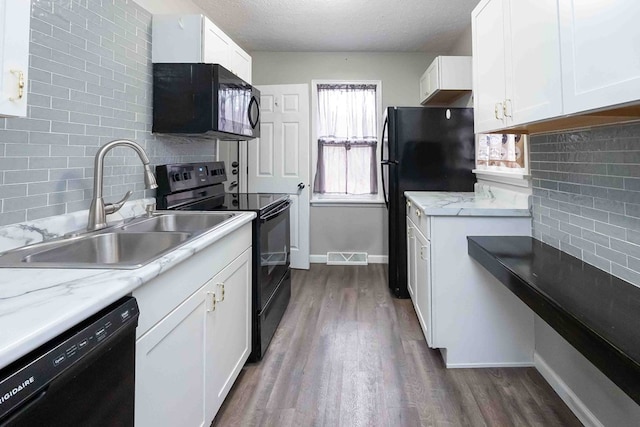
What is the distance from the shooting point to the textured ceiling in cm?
303

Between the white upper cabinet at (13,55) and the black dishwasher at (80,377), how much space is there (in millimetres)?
543

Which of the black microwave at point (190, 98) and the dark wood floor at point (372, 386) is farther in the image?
the black microwave at point (190, 98)

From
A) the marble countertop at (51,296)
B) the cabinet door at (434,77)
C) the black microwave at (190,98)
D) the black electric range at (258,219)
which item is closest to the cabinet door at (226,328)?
the black electric range at (258,219)

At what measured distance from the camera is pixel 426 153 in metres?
3.08

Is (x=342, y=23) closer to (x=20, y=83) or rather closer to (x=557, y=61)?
(x=557, y=61)

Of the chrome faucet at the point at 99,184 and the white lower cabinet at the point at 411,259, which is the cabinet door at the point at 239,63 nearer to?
the chrome faucet at the point at 99,184

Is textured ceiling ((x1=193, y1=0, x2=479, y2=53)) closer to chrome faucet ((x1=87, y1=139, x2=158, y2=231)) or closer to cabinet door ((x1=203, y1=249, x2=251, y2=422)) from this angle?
chrome faucet ((x1=87, y1=139, x2=158, y2=231))

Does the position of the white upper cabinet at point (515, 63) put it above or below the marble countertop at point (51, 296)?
above

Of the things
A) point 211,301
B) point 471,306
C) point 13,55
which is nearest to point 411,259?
point 471,306

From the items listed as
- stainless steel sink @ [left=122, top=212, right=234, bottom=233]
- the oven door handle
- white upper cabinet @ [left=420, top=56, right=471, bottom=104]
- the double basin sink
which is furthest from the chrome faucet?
white upper cabinet @ [left=420, top=56, right=471, bottom=104]

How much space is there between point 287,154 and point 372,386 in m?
2.75

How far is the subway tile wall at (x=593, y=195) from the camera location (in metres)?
1.28

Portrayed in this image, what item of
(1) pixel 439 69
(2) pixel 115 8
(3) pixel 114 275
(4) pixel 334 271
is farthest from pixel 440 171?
(3) pixel 114 275

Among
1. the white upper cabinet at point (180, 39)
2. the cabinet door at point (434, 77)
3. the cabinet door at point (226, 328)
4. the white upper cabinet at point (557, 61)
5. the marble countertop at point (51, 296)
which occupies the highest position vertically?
the cabinet door at point (434, 77)
